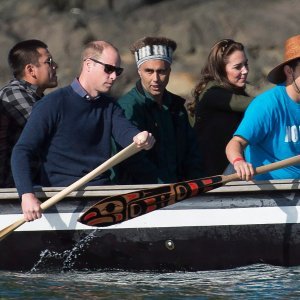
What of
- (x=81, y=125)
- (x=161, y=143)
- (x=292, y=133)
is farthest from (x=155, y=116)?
(x=292, y=133)

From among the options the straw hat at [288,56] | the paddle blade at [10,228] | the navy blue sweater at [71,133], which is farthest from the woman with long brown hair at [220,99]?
the paddle blade at [10,228]

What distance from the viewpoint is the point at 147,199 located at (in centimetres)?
953

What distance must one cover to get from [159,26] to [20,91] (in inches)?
547

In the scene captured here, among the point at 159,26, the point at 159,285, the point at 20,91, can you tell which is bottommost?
the point at 159,285

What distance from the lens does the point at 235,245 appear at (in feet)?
31.8

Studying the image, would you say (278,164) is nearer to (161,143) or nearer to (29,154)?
(161,143)

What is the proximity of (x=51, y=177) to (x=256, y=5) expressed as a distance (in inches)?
598

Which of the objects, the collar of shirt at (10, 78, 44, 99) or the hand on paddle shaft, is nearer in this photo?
the hand on paddle shaft

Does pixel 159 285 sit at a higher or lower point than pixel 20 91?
lower

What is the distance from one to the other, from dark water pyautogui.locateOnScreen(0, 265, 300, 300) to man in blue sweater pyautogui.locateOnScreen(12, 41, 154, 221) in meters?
0.62

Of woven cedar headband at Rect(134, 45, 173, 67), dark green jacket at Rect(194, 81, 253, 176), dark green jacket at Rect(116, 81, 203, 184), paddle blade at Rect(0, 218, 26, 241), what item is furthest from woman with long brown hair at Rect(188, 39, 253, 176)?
paddle blade at Rect(0, 218, 26, 241)

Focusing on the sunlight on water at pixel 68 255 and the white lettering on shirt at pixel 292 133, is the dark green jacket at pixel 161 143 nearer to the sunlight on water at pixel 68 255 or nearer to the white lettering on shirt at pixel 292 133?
the sunlight on water at pixel 68 255

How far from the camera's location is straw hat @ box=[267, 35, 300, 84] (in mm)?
9680

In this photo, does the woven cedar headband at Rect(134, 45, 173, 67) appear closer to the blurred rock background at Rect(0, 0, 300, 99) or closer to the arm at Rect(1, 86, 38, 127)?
the arm at Rect(1, 86, 38, 127)
